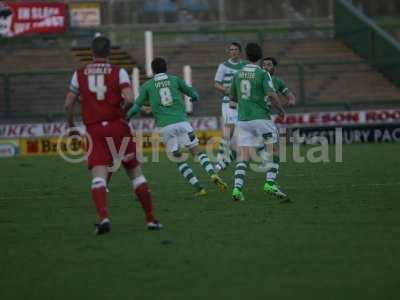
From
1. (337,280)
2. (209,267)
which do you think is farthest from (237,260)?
(337,280)

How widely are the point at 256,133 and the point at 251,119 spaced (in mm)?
215

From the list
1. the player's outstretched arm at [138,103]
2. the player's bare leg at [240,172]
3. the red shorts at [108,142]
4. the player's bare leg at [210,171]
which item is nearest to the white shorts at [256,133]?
the player's bare leg at [240,172]

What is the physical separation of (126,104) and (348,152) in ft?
53.1

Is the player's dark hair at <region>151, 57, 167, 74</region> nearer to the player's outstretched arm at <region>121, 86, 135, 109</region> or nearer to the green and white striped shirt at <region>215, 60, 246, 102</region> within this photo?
the player's outstretched arm at <region>121, 86, 135, 109</region>

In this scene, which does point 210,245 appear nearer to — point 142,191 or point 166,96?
point 142,191

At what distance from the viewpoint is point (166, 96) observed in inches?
608

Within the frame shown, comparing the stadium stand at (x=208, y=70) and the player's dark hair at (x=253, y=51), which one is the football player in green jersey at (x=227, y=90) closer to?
the player's dark hair at (x=253, y=51)

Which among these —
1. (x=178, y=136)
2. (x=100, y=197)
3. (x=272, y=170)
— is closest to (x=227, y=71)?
(x=178, y=136)

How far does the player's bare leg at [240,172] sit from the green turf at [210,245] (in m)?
0.17

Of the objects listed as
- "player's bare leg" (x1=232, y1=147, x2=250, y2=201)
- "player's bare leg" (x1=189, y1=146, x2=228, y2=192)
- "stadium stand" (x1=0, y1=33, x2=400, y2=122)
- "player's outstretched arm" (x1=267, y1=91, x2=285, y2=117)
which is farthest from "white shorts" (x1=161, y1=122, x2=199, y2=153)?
"stadium stand" (x1=0, y1=33, x2=400, y2=122)

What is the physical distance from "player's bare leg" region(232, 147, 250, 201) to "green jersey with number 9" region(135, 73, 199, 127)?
3.98 ft

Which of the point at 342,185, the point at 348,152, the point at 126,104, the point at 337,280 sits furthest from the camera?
the point at 348,152

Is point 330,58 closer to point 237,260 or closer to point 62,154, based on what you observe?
point 62,154

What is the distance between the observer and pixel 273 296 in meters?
7.78
